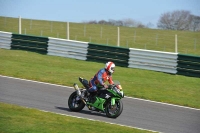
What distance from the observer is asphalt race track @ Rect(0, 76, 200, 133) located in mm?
12586

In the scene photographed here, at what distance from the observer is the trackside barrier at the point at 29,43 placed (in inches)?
1000

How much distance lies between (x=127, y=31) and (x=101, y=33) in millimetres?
2186

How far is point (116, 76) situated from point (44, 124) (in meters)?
10.2

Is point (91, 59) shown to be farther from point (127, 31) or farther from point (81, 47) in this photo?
point (127, 31)

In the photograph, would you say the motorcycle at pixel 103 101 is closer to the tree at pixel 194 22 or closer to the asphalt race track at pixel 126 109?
the asphalt race track at pixel 126 109

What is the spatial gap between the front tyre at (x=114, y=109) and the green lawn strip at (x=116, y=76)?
3840 mm

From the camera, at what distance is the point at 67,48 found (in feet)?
81.0

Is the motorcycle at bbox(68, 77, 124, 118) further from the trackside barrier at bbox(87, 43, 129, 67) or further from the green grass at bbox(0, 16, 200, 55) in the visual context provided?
the green grass at bbox(0, 16, 200, 55)

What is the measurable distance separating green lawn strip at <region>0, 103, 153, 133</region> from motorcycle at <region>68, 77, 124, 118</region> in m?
1.27

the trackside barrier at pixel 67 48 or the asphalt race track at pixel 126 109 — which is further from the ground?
the trackside barrier at pixel 67 48

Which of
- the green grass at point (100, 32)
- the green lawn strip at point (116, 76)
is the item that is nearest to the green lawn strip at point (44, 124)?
the green lawn strip at point (116, 76)

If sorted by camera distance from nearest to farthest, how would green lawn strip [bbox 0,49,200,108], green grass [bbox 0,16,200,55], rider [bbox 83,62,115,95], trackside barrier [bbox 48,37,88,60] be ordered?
1. rider [bbox 83,62,115,95]
2. green lawn strip [bbox 0,49,200,108]
3. trackside barrier [bbox 48,37,88,60]
4. green grass [bbox 0,16,200,55]

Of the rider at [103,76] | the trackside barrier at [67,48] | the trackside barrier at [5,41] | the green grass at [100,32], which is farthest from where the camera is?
the green grass at [100,32]

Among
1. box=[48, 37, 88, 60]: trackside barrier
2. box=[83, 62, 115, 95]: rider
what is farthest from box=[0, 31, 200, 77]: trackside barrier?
box=[83, 62, 115, 95]: rider
